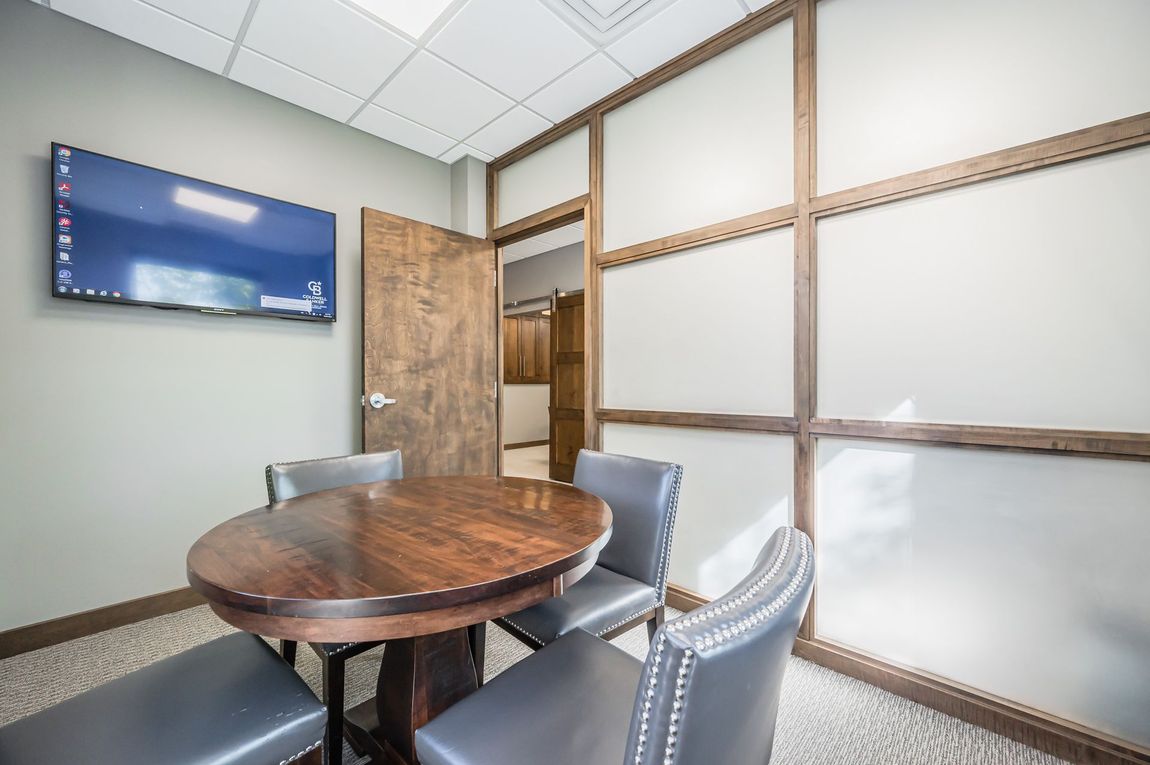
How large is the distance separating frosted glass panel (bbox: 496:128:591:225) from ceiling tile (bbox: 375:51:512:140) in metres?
0.45

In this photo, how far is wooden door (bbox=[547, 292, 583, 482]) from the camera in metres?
5.32

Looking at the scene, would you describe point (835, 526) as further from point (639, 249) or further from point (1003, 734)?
point (639, 249)

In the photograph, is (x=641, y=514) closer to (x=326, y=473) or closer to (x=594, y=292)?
(x=326, y=473)

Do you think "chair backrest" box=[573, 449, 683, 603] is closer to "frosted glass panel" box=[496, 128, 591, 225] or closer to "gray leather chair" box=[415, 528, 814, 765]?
"gray leather chair" box=[415, 528, 814, 765]

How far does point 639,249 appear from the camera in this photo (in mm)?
2805

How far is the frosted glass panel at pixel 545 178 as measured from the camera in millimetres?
3199

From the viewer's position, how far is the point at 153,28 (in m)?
2.39

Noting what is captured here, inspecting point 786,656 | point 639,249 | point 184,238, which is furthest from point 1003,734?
point 184,238

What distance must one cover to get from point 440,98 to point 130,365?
7.74 feet

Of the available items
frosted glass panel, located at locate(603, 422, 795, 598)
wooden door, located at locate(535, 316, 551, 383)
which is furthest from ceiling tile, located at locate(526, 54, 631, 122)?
wooden door, located at locate(535, 316, 551, 383)

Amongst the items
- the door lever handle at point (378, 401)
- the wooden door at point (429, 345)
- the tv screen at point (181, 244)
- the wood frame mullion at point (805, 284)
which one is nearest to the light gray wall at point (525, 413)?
the wooden door at point (429, 345)

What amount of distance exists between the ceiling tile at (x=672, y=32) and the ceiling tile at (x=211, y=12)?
1879 millimetres

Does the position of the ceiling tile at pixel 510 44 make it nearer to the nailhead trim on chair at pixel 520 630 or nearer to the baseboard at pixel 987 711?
the nailhead trim on chair at pixel 520 630

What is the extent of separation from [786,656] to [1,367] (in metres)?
3.39
